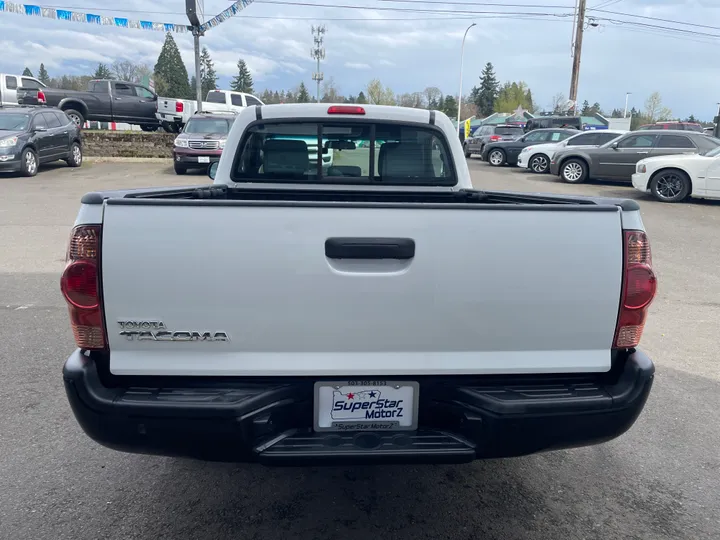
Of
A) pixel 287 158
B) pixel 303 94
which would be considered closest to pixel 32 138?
pixel 287 158

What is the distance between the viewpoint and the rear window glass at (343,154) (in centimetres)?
433

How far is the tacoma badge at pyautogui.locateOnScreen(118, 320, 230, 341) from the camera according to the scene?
230 centimetres

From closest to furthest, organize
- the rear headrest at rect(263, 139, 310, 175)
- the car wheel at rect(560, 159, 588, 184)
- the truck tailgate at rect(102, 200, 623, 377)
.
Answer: the truck tailgate at rect(102, 200, 623, 377)
the rear headrest at rect(263, 139, 310, 175)
the car wheel at rect(560, 159, 588, 184)

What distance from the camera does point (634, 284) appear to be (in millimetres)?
2404

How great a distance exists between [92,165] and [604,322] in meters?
21.8

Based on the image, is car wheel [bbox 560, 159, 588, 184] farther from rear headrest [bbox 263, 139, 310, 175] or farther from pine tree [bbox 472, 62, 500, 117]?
pine tree [bbox 472, 62, 500, 117]

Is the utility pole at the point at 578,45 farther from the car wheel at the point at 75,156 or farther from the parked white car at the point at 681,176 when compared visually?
the car wheel at the point at 75,156

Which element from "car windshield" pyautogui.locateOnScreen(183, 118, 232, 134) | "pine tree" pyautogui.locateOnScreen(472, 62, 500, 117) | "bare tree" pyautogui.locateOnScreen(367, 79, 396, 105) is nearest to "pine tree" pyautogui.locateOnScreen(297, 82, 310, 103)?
"bare tree" pyautogui.locateOnScreen(367, 79, 396, 105)

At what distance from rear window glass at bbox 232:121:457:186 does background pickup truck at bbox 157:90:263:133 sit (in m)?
22.5

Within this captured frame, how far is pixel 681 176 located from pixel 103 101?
70.4 ft

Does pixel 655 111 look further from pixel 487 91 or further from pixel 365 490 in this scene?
pixel 365 490

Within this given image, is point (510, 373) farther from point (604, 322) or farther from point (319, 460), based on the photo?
point (319, 460)

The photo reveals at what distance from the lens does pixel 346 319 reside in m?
2.32

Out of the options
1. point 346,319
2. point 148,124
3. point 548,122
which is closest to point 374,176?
point 346,319
